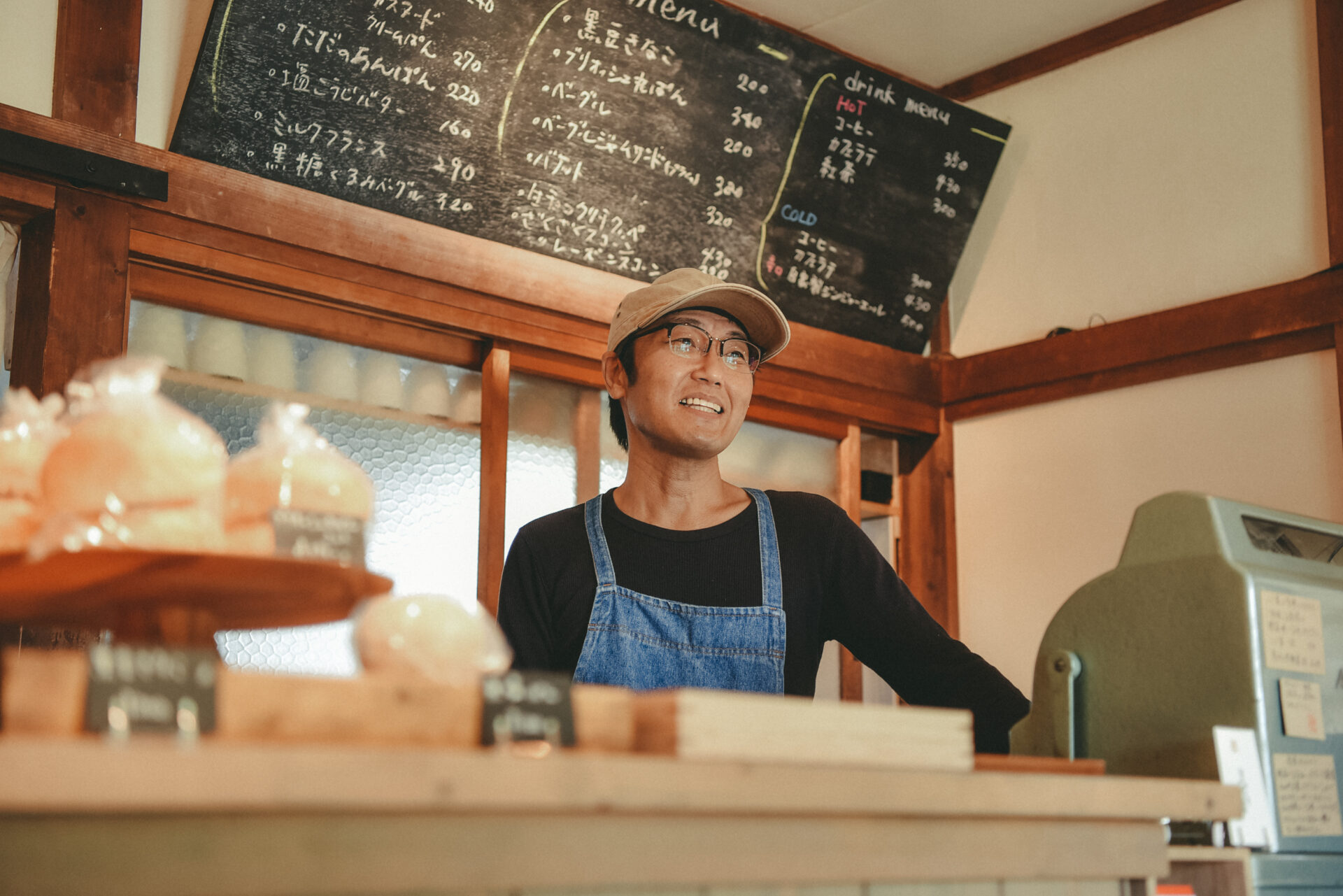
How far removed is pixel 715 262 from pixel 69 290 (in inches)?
61.0

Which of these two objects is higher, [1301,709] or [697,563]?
[697,563]

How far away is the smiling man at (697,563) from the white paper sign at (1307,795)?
45cm

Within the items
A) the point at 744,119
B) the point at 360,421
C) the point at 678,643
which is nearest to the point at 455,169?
the point at 360,421

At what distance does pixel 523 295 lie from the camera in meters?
2.82

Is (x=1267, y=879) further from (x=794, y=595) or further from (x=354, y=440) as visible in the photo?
(x=354, y=440)

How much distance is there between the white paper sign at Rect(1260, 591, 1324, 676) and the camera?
4.42 ft

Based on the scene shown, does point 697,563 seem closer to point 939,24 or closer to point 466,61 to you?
point 466,61

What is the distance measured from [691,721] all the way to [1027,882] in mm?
358

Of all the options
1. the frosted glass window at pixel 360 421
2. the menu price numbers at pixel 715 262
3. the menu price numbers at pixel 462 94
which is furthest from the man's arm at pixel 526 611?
the menu price numbers at pixel 715 262

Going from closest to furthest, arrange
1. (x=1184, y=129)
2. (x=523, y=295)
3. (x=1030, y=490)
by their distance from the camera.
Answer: (x=523, y=295) < (x=1184, y=129) < (x=1030, y=490)

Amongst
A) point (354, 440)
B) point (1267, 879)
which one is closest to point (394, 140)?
point (354, 440)

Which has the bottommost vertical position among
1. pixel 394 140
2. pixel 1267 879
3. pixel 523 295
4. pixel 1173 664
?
pixel 1267 879

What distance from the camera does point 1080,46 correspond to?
3453 mm

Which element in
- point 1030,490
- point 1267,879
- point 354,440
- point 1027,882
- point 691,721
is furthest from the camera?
point 1030,490
